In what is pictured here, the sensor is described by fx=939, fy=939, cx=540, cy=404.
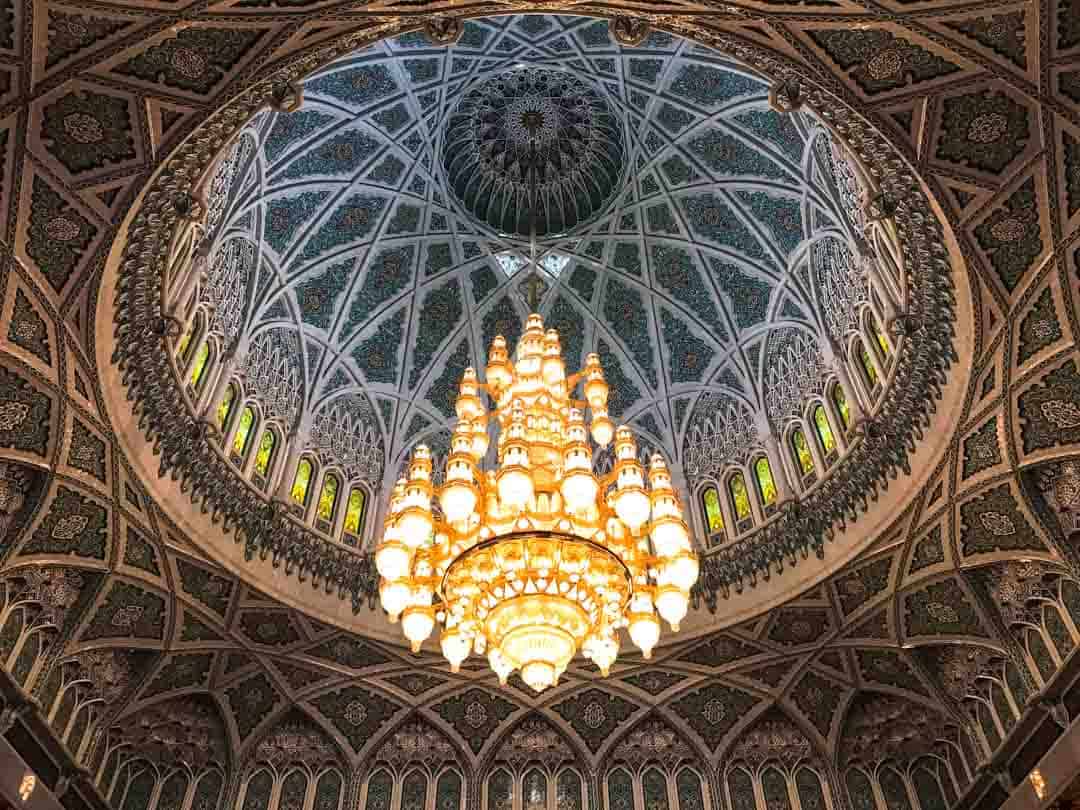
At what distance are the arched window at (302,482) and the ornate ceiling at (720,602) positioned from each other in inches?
68.2

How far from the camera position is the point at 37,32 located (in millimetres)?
8297

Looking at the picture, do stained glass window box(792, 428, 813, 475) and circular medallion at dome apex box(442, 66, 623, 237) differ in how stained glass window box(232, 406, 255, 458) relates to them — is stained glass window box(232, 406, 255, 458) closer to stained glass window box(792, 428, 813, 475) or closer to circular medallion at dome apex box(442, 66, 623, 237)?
circular medallion at dome apex box(442, 66, 623, 237)

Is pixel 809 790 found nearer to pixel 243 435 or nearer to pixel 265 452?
pixel 265 452

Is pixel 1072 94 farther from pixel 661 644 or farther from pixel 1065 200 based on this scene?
pixel 661 644

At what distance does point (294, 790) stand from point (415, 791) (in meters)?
2.04

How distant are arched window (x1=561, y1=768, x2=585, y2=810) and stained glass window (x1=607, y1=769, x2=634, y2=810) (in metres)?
0.52

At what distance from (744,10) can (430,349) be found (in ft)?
36.0

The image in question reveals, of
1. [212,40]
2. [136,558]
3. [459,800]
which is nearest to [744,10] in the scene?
[212,40]

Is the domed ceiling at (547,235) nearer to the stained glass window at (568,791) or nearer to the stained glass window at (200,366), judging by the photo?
the stained glass window at (200,366)

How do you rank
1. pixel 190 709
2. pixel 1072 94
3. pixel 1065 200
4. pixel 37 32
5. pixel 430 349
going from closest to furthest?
pixel 37 32 < pixel 1072 94 < pixel 1065 200 < pixel 190 709 < pixel 430 349

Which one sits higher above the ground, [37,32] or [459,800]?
[37,32]

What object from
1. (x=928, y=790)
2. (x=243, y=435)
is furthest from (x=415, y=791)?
(x=928, y=790)

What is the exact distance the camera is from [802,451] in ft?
52.8

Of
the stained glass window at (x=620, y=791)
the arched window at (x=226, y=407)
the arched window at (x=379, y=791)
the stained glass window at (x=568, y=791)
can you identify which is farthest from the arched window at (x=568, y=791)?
the arched window at (x=226, y=407)
